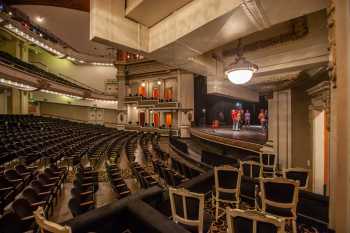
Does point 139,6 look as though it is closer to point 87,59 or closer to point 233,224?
point 233,224

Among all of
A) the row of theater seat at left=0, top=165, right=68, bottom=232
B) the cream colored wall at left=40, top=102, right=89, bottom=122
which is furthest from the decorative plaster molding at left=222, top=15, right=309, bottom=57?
the cream colored wall at left=40, top=102, right=89, bottom=122

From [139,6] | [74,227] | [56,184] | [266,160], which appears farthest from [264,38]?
[56,184]

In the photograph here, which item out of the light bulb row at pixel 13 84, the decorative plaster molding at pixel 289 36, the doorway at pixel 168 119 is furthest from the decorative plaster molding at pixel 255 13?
the doorway at pixel 168 119

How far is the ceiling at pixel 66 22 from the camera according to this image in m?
13.4

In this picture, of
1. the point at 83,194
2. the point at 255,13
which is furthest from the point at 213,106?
the point at 255,13

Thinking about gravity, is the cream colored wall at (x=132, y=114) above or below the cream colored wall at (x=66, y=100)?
below

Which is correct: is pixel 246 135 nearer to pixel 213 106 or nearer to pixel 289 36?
pixel 289 36

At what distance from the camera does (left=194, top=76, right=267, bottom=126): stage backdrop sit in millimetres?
18062

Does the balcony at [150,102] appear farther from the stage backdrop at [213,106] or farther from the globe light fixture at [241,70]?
the globe light fixture at [241,70]

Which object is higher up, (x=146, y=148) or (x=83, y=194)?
(x=83, y=194)

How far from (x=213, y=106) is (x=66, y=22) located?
1480 cm

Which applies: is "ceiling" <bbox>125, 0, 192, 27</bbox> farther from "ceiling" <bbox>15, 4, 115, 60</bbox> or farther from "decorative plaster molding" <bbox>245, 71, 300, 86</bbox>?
"ceiling" <bbox>15, 4, 115, 60</bbox>

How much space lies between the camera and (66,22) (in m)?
15.3

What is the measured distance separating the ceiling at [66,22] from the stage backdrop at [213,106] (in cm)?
1053
